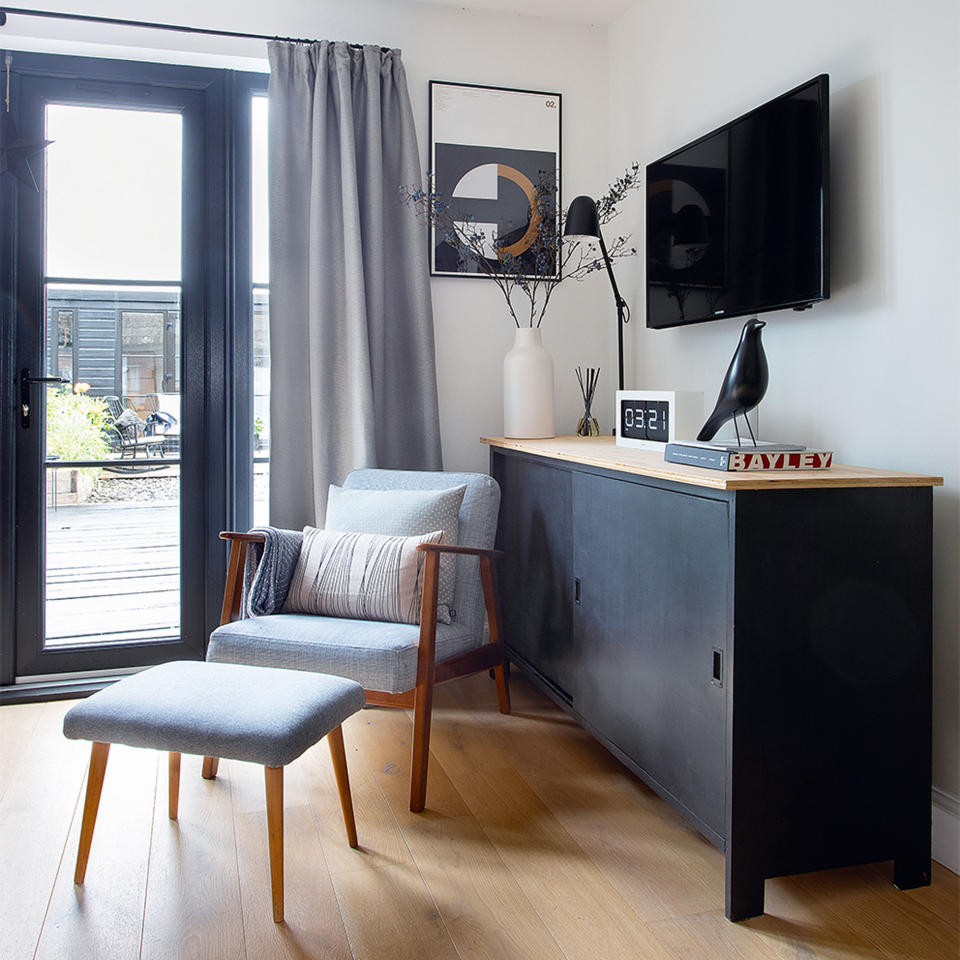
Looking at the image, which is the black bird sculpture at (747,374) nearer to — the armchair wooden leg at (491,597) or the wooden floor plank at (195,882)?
the armchair wooden leg at (491,597)

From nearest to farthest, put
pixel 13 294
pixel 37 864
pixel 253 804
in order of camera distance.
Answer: pixel 37 864, pixel 253 804, pixel 13 294

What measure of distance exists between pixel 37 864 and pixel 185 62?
101 inches

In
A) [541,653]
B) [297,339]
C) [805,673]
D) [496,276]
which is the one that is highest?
[496,276]

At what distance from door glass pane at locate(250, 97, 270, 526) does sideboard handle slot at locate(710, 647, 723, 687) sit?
6.17ft

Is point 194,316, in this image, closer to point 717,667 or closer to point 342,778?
point 342,778

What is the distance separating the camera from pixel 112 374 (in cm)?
299

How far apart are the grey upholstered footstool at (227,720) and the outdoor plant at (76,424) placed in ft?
4.67

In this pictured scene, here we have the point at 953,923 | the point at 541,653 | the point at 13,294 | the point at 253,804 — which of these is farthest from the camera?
the point at 13,294

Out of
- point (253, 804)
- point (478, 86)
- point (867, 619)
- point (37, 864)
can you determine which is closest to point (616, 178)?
point (478, 86)

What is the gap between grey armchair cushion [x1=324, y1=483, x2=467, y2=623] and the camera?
246 centimetres

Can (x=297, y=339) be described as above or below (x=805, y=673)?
above

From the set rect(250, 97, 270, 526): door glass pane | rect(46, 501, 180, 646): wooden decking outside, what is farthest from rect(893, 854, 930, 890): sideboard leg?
rect(46, 501, 180, 646): wooden decking outside

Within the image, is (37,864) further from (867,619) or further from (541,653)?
(867,619)

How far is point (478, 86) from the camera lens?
312 centimetres
